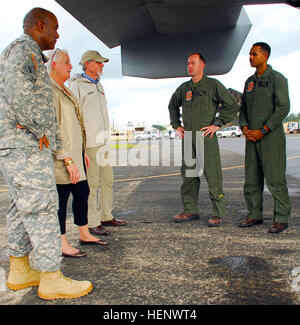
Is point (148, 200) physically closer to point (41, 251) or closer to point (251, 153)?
point (251, 153)

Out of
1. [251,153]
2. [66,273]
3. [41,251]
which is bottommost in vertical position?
[66,273]

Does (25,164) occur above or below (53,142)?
below

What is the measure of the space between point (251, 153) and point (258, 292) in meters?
1.95

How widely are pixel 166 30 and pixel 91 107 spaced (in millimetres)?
3216

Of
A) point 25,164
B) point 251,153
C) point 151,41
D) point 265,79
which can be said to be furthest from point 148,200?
point 25,164

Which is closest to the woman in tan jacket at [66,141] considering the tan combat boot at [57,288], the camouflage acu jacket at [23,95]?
the camouflage acu jacket at [23,95]

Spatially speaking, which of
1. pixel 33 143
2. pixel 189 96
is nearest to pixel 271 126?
pixel 189 96

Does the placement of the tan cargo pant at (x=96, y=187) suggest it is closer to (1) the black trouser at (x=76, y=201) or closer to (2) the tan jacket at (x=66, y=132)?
(1) the black trouser at (x=76, y=201)

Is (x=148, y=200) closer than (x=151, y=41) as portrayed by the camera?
Yes

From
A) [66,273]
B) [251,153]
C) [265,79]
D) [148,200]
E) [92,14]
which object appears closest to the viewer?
[66,273]

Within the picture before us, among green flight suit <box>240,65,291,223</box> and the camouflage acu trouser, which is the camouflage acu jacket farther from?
green flight suit <box>240,65,291,223</box>

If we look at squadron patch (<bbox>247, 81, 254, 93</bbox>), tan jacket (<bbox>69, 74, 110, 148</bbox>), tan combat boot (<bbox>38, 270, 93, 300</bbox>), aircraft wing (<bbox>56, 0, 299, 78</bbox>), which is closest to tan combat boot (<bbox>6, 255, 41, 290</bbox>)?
tan combat boot (<bbox>38, 270, 93, 300</bbox>)

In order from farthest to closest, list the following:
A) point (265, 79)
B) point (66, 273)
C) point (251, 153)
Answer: point (251, 153) → point (265, 79) → point (66, 273)

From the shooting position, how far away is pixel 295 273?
92.4 inches
